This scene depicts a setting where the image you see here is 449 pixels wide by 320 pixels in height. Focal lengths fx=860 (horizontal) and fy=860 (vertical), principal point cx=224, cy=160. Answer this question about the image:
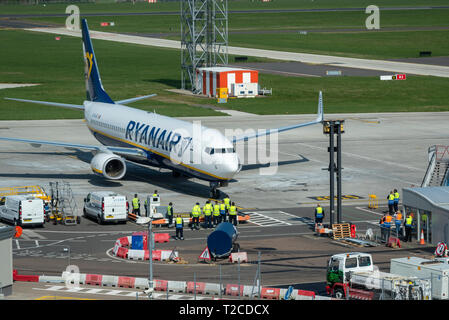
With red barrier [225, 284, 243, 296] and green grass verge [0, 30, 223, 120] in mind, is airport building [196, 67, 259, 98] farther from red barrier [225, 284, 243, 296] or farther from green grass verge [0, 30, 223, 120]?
red barrier [225, 284, 243, 296]

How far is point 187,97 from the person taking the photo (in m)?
130

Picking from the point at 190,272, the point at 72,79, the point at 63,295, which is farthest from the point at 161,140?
the point at 72,79

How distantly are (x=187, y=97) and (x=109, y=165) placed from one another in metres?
58.3

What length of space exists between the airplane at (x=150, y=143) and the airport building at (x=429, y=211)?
13.7m

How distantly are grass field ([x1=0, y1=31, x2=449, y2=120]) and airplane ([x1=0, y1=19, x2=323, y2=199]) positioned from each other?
95.5 ft

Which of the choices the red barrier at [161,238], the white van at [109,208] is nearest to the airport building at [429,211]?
the red barrier at [161,238]

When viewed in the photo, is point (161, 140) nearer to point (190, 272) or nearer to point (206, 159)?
point (206, 159)

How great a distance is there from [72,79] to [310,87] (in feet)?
138

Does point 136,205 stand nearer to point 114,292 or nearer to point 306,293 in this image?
point 114,292

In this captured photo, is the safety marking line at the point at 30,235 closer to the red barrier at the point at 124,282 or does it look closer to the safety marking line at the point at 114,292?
the safety marking line at the point at 114,292

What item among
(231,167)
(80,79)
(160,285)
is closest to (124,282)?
(160,285)

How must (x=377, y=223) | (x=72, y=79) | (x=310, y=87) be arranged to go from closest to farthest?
(x=377, y=223) < (x=310, y=87) < (x=72, y=79)

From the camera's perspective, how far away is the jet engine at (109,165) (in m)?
71.9

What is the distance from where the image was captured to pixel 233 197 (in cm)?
6950
